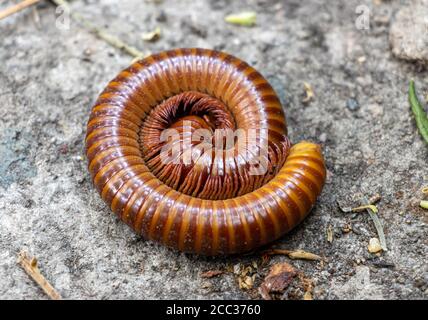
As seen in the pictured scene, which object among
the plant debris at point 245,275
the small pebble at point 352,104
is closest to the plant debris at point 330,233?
the plant debris at point 245,275

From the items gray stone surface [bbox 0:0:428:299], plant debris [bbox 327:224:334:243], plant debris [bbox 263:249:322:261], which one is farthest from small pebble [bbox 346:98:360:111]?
plant debris [bbox 263:249:322:261]

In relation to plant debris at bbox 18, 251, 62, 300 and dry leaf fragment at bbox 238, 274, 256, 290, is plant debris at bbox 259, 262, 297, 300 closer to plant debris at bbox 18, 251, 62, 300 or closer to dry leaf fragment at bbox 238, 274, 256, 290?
dry leaf fragment at bbox 238, 274, 256, 290

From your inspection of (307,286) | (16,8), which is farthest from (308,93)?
(16,8)

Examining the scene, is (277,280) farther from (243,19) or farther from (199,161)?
(243,19)

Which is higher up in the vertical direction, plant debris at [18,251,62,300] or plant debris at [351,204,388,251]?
plant debris at [351,204,388,251]

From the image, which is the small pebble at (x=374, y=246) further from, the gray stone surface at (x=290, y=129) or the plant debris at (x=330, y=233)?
the plant debris at (x=330, y=233)
